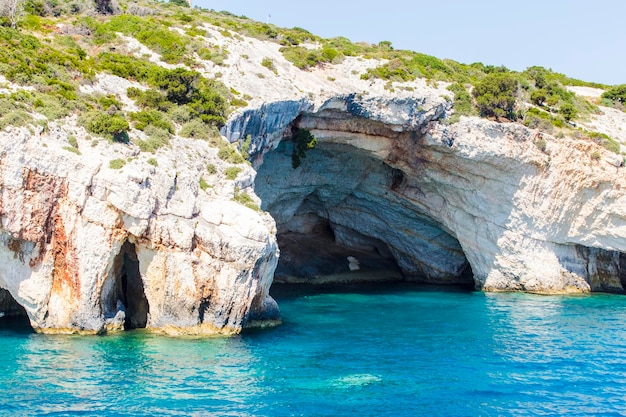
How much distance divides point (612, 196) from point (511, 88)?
1034cm

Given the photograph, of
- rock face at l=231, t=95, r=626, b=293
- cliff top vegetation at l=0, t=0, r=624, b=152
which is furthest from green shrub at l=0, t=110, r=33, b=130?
rock face at l=231, t=95, r=626, b=293

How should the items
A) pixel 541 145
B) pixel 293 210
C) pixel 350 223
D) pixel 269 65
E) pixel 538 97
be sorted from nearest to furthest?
pixel 269 65
pixel 541 145
pixel 293 210
pixel 538 97
pixel 350 223

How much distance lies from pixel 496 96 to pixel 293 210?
661 inches

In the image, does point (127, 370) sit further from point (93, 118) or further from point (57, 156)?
point (93, 118)

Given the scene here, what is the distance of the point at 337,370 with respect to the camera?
2198 centimetres

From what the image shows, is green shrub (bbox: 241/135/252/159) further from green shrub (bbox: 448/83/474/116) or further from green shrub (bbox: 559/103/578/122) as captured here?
green shrub (bbox: 559/103/578/122)

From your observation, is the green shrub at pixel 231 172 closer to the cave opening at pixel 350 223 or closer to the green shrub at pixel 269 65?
the cave opening at pixel 350 223

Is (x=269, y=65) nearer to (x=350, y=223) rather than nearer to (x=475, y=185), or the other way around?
(x=350, y=223)

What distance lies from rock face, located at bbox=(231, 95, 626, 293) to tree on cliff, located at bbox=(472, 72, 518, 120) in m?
2.88

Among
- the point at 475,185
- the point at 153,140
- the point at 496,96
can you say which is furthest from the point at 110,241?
the point at 496,96

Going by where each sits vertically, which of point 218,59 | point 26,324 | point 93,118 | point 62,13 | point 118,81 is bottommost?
point 26,324

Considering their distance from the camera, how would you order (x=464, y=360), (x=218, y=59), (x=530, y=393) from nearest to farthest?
(x=530, y=393), (x=464, y=360), (x=218, y=59)

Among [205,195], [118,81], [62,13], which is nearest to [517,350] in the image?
[205,195]

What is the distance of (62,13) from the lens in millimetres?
43531
